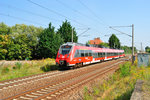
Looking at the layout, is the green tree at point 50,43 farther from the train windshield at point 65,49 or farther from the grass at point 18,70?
the train windshield at point 65,49

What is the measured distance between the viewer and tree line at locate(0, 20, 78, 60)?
3550 cm

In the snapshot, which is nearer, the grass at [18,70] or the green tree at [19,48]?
the grass at [18,70]

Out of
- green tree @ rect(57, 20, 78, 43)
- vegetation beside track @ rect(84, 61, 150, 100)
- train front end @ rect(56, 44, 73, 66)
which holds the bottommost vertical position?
vegetation beside track @ rect(84, 61, 150, 100)

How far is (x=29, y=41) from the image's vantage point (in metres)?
44.8

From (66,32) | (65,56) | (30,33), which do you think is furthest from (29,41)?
(65,56)

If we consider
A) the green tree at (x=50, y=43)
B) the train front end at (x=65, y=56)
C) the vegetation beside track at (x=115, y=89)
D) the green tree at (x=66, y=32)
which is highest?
the green tree at (x=66, y=32)

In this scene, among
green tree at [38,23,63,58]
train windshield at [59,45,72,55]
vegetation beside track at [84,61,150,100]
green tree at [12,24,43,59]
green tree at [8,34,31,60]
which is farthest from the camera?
green tree at [12,24,43,59]

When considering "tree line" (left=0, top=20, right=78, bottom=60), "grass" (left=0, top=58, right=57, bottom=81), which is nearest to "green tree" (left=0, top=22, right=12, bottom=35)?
"tree line" (left=0, top=20, right=78, bottom=60)

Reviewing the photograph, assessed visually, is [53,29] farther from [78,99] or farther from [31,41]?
[78,99]

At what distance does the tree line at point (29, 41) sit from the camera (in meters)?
35.5

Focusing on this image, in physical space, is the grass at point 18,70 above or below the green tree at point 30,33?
below

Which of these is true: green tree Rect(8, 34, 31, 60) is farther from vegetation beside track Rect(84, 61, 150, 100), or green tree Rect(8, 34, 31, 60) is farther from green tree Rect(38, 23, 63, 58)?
vegetation beside track Rect(84, 61, 150, 100)

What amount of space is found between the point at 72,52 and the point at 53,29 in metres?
22.3

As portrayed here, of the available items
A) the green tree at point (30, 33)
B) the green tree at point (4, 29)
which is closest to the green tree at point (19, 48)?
the green tree at point (30, 33)
